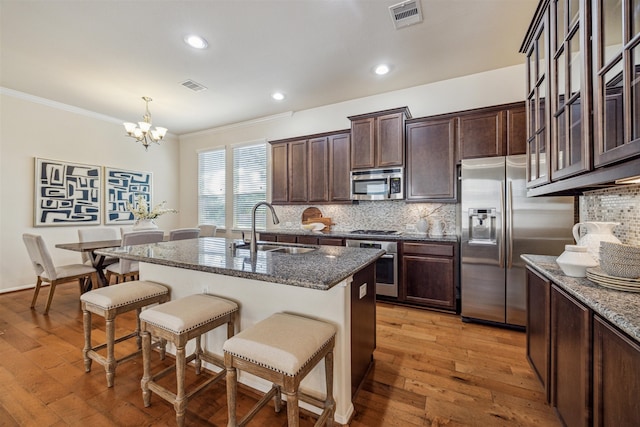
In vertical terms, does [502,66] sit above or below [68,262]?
above

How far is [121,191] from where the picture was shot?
5.17 m

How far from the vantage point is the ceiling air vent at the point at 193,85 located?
370 cm

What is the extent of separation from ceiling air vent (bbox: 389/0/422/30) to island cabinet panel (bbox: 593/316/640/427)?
2.60 meters

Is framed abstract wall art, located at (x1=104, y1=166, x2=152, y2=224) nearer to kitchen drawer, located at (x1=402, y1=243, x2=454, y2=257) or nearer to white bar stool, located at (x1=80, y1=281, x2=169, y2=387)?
white bar stool, located at (x1=80, y1=281, x2=169, y2=387)

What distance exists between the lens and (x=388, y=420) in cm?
159

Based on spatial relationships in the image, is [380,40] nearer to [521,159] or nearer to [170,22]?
[521,159]

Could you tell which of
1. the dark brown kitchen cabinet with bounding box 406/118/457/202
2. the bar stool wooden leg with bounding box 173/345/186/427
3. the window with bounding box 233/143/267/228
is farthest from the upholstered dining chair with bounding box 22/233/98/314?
the dark brown kitchen cabinet with bounding box 406/118/457/202

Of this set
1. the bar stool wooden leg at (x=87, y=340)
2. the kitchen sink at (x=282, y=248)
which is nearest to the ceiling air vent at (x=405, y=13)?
the kitchen sink at (x=282, y=248)

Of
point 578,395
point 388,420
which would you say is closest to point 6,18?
point 388,420

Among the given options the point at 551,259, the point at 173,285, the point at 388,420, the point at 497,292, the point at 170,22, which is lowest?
the point at 388,420

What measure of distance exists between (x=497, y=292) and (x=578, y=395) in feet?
5.79

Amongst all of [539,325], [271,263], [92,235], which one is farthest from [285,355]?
[92,235]

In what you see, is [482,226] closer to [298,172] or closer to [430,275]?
[430,275]

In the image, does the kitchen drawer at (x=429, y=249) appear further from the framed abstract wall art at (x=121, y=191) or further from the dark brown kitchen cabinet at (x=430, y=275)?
the framed abstract wall art at (x=121, y=191)
